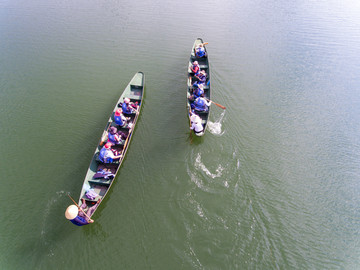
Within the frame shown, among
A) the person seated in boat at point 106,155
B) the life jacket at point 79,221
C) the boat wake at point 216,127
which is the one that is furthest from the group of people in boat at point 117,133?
the boat wake at point 216,127

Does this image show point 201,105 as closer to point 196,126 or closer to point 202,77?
point 196,126

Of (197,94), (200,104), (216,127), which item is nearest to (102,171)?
(200,104)

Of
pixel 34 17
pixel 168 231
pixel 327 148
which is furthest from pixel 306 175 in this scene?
pixel 34 17

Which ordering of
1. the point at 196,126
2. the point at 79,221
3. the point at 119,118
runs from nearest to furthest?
the point at 79,221
the point at 196,126
the point at 119,118

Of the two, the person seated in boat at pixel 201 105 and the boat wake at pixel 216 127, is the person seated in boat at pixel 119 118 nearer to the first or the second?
the person seated in boat at pixel 201 105

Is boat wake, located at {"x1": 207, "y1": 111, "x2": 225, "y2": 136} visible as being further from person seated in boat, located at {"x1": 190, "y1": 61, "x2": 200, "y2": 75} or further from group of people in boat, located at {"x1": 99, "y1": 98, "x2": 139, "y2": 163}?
group of people in boat, located at {"x1": 99, "y1": 98, "x2": 139, "y2": 163}

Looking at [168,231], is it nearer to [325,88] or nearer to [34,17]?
[325,88]
